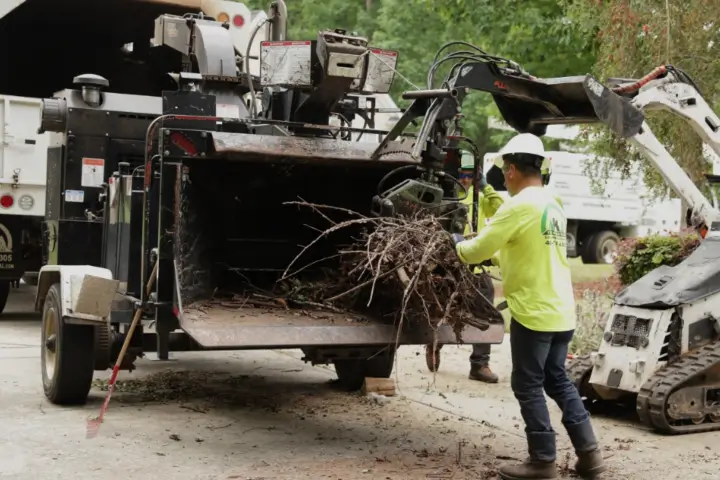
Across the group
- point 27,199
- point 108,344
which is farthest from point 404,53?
point 108,344

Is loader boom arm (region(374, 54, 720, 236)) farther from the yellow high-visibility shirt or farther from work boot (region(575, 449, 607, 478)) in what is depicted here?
work boot (region(575, 449, 607, 478))

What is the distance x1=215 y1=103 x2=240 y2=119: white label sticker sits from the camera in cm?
748

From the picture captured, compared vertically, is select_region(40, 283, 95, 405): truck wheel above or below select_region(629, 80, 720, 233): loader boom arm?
below

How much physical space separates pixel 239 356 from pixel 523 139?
4.69 meters

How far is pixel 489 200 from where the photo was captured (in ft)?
24.1

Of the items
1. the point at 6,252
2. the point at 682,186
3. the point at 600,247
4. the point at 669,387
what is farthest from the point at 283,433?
the point at 600,247

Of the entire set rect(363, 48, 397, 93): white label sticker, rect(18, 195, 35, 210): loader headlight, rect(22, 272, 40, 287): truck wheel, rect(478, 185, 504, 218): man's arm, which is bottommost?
rect(22, 272, 40, 287): truck wheel

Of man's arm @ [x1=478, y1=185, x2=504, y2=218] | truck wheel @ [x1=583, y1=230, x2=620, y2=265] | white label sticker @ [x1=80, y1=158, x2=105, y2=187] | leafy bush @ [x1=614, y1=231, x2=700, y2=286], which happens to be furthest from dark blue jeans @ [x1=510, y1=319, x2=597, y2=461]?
truck wheel @ [x1=583, y1=230, x2=620, y2=265]

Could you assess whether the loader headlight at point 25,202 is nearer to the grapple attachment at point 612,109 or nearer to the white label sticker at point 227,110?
the white label sticker at point 227,110

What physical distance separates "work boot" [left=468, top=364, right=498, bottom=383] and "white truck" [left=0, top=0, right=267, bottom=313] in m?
3.89

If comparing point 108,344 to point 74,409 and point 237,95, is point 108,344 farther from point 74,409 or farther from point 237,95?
point 237,95

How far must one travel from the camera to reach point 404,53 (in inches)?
885

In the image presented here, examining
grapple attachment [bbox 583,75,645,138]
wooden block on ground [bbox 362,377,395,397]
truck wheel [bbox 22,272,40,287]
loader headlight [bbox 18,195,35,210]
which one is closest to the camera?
grapple attachment [bbox 583,75,645,138]

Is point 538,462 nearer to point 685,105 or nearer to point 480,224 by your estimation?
point 480,224
